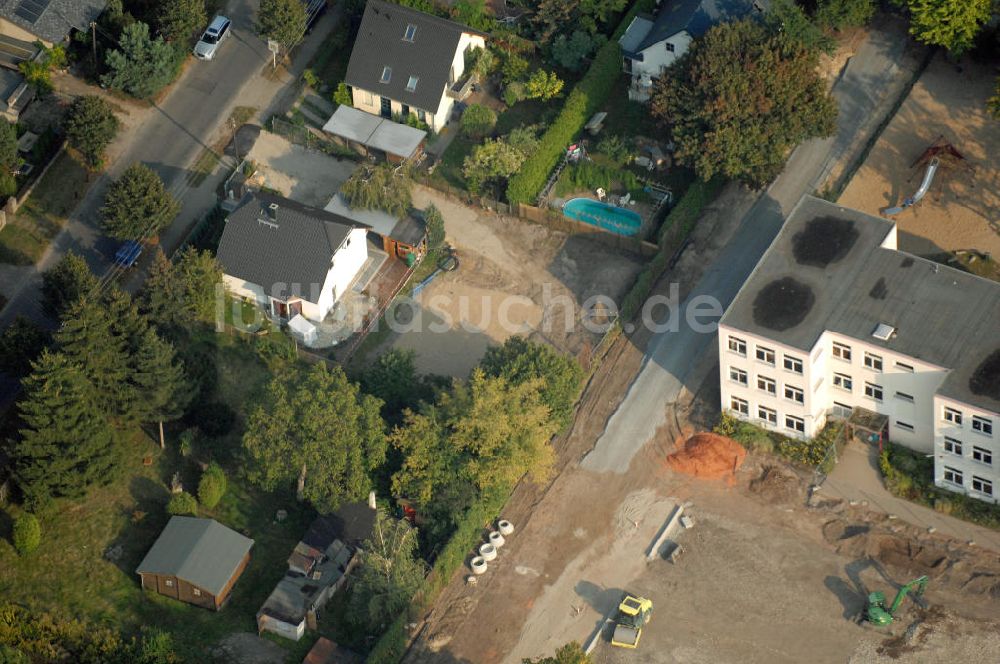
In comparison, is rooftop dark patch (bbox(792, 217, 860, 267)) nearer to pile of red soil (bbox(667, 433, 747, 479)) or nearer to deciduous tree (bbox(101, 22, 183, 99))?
pile of red soil (bbox(667, 433, 747, 479))

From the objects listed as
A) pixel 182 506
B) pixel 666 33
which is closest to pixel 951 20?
pixel 666 33

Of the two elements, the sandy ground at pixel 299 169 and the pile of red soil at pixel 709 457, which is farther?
the sandy ground at pixel 299 169

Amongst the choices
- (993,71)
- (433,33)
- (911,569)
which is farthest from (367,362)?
(993,71)

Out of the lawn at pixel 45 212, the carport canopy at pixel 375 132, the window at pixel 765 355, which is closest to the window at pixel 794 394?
the window at pixel 765 355

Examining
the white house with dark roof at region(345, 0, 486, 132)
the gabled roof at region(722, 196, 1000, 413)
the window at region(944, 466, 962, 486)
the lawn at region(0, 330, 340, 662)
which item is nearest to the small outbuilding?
the lawn at region(0, 330, 340, 662)

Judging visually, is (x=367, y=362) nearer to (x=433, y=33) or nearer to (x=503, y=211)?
(x=503, y=211)

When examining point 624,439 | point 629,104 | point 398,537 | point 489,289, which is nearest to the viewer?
point 398,537

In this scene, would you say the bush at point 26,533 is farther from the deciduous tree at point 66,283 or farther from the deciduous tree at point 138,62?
the deciduous tree at point 138,62

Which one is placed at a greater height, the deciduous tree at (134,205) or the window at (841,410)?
the window at (841,410)
